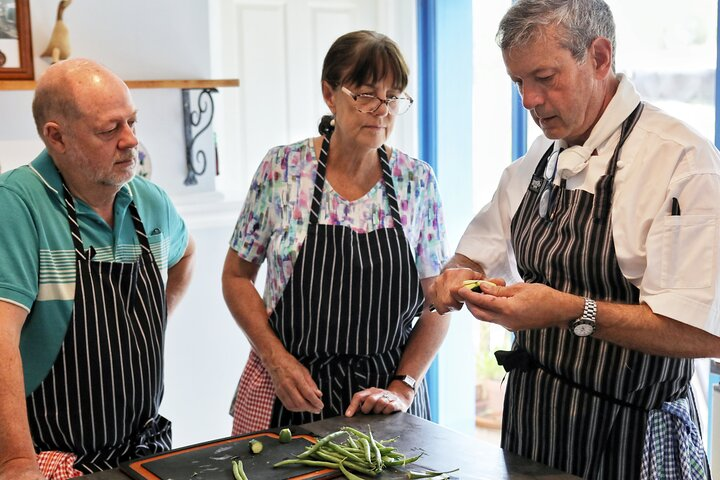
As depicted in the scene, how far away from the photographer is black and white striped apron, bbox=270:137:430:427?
2.43 metres

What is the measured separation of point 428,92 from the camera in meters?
4.24

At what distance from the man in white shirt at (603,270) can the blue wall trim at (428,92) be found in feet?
7.26

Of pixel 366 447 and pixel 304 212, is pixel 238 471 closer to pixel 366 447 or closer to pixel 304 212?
pixel 366 447

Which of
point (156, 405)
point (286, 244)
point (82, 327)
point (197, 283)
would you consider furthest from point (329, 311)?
point (197, 283)

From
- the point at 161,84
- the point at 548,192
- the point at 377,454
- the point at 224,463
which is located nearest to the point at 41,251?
the point at 224,463

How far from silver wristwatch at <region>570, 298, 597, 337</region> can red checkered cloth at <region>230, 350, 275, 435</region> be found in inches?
38.8

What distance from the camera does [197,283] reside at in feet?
12.3

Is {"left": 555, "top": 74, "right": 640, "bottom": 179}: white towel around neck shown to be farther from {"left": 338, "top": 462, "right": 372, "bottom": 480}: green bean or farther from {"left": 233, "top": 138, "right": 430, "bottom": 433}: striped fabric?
{"left": 338, "top": 462, "right": 372, "bottom": 480}: green bean

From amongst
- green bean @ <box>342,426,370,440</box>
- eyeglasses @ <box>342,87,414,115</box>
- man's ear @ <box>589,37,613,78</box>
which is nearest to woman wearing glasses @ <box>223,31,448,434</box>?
eyeglasses @ <box>342,87,414,115</box>

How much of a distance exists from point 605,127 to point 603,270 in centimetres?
30

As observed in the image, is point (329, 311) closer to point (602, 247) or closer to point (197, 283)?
point (602, 247)

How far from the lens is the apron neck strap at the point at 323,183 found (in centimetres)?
246

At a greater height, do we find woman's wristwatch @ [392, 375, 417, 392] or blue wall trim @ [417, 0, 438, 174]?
blue wall trim @ [417, 0, 438, 174]

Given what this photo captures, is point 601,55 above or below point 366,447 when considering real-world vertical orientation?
above
